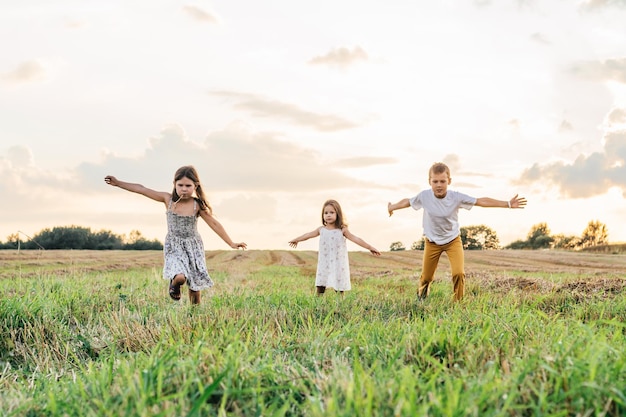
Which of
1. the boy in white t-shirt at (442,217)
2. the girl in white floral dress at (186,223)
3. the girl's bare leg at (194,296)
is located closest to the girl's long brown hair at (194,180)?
the girl in white floral dress at (186,223)

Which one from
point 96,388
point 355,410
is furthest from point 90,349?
point 355,410

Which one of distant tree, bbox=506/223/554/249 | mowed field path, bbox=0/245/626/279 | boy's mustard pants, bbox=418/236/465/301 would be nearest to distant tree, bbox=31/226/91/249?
mowed field path, bbox=0/245/626/279

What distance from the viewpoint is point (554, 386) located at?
103 inches

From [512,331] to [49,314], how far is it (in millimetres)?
4422

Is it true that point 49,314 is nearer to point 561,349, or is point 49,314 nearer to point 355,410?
point 355,410

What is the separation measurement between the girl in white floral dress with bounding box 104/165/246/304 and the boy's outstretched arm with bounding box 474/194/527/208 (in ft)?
12.1

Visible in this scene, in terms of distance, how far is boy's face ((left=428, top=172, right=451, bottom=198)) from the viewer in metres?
8.35

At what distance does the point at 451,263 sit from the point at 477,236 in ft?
197

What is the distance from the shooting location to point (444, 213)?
848cm

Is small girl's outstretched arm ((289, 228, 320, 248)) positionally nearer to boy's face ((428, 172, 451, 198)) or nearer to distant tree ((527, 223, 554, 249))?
boy's face ((428, 172, 451, 198))

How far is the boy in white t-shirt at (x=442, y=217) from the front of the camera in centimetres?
836

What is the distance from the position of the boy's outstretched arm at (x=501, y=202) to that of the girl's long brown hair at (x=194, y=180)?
13.5ft

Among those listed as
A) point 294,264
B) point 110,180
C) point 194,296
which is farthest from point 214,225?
point 294,264

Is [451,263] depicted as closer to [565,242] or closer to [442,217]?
[442,217]
